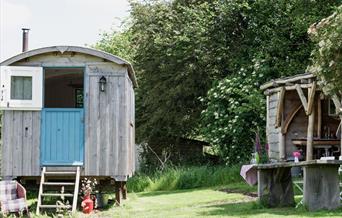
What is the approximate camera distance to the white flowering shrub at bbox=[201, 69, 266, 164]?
2072 cm

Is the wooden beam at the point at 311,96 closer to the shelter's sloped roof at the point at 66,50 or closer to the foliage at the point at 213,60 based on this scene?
the foliage at the point at 213,60

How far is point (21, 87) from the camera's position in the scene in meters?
12.7

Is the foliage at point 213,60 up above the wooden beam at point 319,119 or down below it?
above

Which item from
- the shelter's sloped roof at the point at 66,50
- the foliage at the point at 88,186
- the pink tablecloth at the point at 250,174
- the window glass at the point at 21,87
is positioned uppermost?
the shelter's sloped roof at the point at 66,50

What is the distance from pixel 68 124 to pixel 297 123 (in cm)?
723

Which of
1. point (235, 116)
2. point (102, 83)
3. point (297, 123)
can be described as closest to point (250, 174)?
point (102, 83)

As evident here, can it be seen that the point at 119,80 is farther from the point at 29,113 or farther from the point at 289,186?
the point at 289,186

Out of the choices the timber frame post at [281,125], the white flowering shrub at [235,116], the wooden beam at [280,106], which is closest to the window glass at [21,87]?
the wooden beam at [280,106]

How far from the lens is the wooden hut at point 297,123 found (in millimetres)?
16500

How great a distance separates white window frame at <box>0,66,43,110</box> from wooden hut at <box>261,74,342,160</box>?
657 centimetres

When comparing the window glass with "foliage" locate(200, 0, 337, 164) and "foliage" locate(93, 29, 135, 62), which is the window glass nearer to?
"foliage" locate(200, 0, 337, 164)

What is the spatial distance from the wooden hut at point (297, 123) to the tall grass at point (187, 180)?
1784mm

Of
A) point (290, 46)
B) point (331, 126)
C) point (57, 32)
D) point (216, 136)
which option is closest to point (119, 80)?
point (331, 126)

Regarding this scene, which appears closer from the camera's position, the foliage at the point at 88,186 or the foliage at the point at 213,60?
the foliage at the point at 88,186
